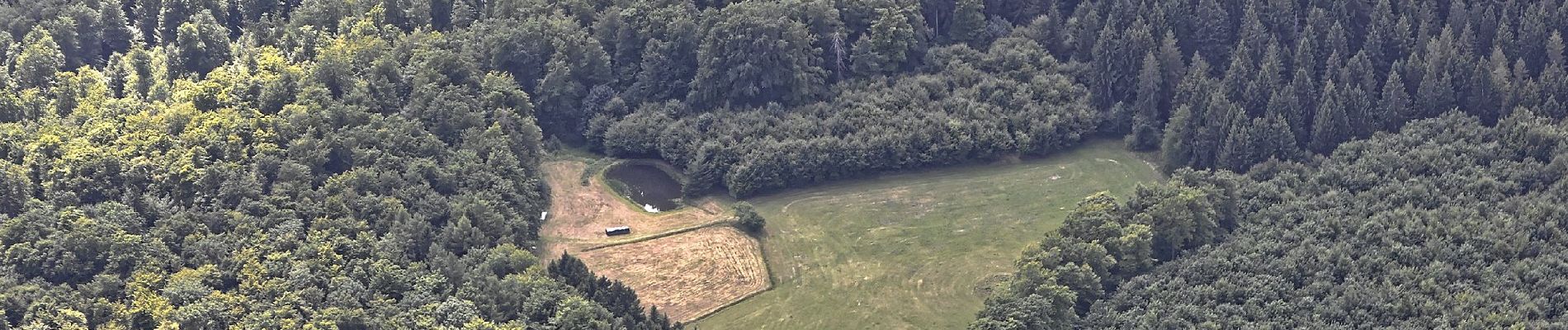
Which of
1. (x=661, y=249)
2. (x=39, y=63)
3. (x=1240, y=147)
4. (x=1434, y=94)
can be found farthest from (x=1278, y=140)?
(x=39, y=63)

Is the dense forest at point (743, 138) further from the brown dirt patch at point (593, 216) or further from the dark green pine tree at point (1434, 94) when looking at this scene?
the brown dirt patch at point (593, 216)

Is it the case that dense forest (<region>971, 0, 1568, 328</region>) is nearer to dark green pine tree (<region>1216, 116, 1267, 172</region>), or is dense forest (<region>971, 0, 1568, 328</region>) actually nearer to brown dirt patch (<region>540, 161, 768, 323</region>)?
dark green pine tree (<region>1216, 116, 1267, 172</region>)

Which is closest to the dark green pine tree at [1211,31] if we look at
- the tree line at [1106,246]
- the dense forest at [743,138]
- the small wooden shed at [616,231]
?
the dense forest at [743,138]

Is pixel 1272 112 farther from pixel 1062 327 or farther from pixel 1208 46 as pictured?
pixel 1062 327

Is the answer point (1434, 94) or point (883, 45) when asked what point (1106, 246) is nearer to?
point (1434, 94)

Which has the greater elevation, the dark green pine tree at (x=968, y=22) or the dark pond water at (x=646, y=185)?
the dark green pine tree at (x=968, y=22)

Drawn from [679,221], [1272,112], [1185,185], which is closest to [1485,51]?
[1272,112]
